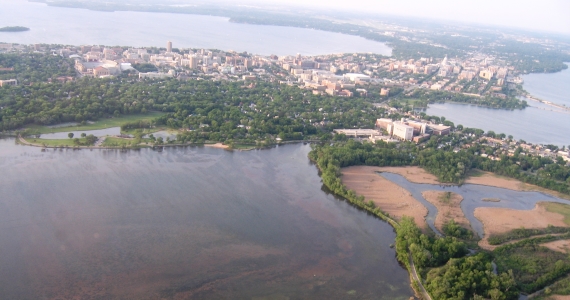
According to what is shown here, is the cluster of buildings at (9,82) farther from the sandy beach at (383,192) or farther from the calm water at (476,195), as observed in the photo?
the calm water at (476,195)

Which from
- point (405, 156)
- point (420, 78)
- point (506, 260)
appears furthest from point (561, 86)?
point (506, 260)

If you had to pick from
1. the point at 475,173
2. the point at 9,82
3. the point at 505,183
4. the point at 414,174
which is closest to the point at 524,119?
the point at 475,173

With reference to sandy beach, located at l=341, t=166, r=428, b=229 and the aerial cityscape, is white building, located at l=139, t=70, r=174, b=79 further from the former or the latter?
sandy beach, located at l=341, t=166, r=428, b=229

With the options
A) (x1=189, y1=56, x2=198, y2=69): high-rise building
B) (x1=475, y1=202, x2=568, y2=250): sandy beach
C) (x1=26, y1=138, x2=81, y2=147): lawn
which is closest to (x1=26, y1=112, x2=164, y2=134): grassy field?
(x1=26, y1=138, x2=81, y2=147): lawn

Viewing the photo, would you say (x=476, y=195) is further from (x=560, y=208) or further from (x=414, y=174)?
(x=560, y=208)

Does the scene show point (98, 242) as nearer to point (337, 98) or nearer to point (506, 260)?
point (506, 260)
